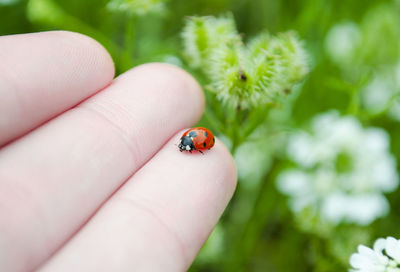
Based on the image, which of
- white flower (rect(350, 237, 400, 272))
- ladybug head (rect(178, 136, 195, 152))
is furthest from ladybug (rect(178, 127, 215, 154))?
white flower (rect(350, 237, 400, 272))

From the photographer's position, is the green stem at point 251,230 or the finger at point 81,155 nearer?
the finger at point 81,155

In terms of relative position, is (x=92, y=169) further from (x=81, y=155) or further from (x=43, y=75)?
(x=43, y=75)

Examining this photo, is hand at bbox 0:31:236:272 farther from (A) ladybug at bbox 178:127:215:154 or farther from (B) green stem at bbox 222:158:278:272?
(B) green stem at bbox 222:158:278:272

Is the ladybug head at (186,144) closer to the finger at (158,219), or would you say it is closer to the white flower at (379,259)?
the finger at (158,219)

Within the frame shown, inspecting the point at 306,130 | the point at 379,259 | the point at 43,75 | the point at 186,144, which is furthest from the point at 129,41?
the point at 379,259

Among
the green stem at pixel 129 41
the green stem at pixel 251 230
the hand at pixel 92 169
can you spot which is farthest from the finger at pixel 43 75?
the green stem at pixel 251 230

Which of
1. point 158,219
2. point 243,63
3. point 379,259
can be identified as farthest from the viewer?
point 243,63
